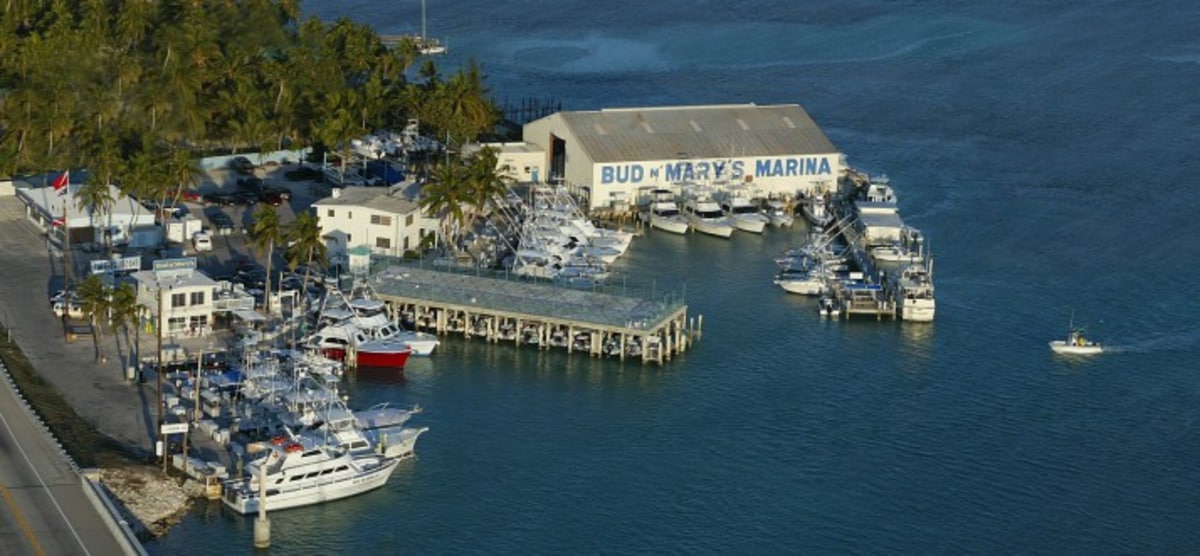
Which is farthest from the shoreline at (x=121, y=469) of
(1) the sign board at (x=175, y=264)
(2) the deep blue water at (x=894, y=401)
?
(1) the sign board at (x=175, y=264)

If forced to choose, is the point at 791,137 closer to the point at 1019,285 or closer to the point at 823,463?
the point at 1019,285

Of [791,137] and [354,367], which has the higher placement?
[791,137]

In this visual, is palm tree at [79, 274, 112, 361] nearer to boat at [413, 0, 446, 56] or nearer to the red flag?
the red flag

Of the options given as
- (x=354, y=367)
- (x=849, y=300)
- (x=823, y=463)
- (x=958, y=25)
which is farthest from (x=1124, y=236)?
(x=958, y=25)

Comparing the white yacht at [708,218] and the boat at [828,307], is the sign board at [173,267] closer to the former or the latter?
the boat at [828,307]

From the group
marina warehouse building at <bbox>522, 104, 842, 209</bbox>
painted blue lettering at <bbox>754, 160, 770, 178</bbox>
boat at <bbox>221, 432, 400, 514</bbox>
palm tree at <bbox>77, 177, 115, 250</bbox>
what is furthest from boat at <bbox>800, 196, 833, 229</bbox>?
boat at <bbox>221, 432, 400, 514</bbox>
